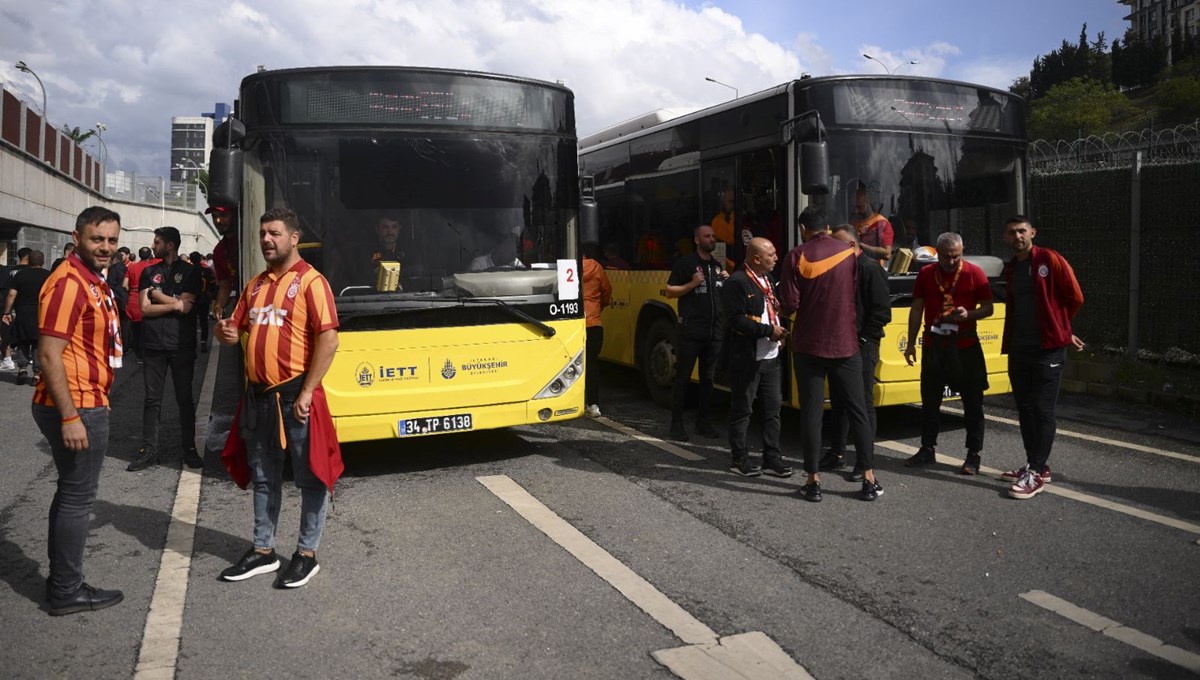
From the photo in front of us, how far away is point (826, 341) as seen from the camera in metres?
6.54

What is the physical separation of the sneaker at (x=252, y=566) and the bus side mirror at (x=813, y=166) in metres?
4.59

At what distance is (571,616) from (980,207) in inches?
226

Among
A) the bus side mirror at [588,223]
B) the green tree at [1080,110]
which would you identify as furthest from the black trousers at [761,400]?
the green tree at [1080,110]

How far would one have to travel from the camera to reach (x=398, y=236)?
23.2ft

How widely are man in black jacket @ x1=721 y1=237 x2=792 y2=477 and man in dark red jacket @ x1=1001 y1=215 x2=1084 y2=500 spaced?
5.25ft

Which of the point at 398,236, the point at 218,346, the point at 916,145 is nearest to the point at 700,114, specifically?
the point at 916,145

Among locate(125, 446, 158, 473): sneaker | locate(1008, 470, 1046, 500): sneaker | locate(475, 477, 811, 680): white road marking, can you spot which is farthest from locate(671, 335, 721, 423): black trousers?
locate(125, 446, 158, 473): sneaker

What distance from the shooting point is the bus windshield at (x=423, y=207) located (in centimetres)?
693

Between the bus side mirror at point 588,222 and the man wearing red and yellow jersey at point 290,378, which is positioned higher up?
the bus side mirror at point 588,222

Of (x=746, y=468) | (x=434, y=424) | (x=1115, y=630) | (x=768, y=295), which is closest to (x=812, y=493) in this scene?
(x=746, y=468)

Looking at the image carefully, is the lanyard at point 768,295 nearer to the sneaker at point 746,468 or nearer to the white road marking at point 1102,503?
the sneaker at point 746,468

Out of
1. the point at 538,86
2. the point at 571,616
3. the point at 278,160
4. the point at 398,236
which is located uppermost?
the point at 538,86

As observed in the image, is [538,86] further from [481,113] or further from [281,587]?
[281,587]

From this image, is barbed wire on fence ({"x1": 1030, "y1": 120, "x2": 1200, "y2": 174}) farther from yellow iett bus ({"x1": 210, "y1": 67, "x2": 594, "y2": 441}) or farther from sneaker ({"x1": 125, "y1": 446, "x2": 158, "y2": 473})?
sneaker ({"x1": 125, "y1": 446, "x2": 158, "y2": 473})
